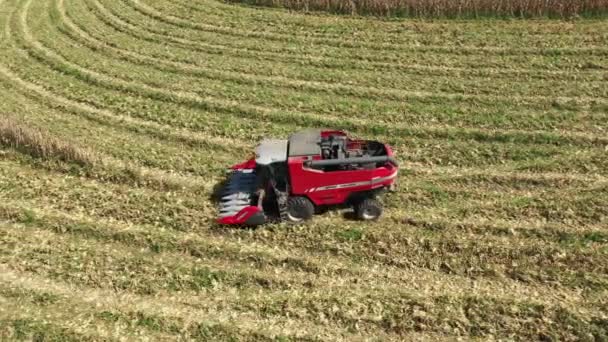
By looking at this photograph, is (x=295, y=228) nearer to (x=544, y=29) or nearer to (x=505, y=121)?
(x=505, y=121)

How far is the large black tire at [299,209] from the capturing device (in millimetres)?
11250

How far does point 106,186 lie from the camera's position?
42.5 ft

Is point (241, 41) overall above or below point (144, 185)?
above

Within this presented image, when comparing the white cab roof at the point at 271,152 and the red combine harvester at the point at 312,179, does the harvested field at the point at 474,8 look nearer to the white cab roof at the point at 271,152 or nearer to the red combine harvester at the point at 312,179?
Result: the red combine harvester at the point at 312,179

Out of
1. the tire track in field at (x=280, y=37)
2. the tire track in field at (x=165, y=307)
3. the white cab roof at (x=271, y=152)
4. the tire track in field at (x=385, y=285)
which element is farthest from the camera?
the tire track in field at (x=280, y=37)

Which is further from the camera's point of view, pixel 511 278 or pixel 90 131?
pixel 90 131

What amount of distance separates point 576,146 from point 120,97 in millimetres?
13350

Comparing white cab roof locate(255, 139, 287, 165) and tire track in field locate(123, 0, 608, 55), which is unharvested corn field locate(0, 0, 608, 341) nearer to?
tire track in field locate(123, 0, 608, 55)

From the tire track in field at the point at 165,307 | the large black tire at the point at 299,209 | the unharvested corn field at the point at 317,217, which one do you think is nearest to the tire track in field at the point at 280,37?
the unharvested corn field at the point at 317,217

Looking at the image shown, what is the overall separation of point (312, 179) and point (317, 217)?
1112mm

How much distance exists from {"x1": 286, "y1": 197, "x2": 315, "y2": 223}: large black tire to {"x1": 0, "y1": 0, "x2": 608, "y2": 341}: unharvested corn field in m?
0.30

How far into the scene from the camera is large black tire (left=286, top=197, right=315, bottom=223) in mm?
11250

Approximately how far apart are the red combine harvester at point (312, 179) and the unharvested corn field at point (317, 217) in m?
0.42

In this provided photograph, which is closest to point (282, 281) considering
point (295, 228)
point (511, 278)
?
point (295, 228)
